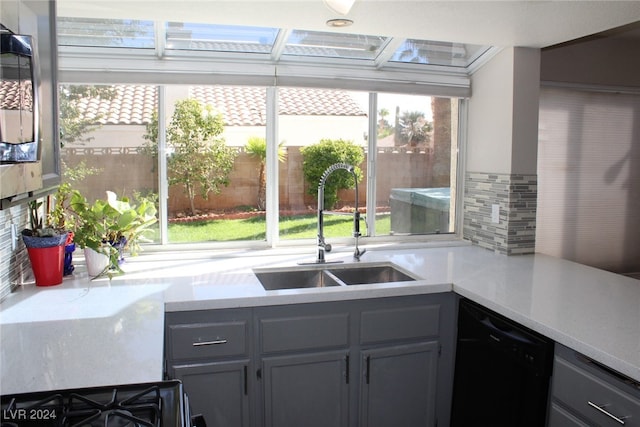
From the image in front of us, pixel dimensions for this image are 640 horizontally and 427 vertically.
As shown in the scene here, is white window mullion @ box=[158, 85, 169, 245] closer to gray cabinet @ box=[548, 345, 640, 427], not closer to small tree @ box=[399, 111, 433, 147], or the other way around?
small tree @ box=[399, 111, 433, 147]

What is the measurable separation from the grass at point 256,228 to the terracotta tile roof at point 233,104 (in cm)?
59

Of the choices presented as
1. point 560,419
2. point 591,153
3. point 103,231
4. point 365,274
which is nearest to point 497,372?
point 560,419

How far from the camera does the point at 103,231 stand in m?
2.42

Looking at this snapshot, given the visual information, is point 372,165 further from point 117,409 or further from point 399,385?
point 117,409

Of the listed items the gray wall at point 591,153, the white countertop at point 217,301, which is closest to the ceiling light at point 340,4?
the white countertop at point 217,301

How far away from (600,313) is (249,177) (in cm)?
195

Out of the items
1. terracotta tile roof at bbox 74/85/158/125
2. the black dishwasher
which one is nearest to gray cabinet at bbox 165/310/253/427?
the black dishwasher

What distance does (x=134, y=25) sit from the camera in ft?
8.57

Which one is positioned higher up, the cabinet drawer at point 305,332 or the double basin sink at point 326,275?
the double basin sink at point 326,275

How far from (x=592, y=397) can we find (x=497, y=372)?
0.48m

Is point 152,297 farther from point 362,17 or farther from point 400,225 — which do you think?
point 400,225

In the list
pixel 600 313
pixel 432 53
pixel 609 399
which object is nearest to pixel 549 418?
pixel 609 399

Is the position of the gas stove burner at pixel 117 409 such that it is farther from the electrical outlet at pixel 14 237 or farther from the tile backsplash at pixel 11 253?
the electrical outlet at pixel 14 237

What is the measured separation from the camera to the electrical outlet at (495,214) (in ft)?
10.0
